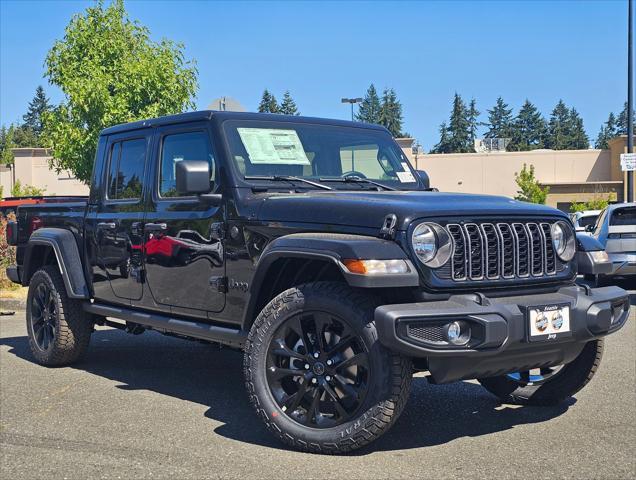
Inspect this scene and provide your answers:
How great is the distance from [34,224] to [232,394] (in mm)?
2772

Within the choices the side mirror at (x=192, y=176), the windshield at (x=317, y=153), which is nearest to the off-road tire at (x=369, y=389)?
the side mirror at (x=192, y=176)

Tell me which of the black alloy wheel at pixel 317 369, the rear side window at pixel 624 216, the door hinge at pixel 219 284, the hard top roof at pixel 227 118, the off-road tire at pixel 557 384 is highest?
the hard top roof at pixel 227 118

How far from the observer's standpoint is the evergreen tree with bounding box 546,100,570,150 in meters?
128

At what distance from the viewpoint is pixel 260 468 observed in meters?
4.27

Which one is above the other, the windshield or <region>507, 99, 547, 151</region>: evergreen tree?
<region>507, 99, 547, 151</region>: evergreen tree

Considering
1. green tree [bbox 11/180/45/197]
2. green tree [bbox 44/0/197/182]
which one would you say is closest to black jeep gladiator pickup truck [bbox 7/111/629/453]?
green tree [bbox 44/0/197/182]

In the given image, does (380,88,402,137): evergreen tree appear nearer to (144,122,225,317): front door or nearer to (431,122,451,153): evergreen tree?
(431,122,451,153): evergreen tree

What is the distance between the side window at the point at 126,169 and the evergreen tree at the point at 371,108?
122260 millimetres

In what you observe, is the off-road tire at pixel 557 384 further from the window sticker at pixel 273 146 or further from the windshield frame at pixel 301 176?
the window sticker at pixel 273 146

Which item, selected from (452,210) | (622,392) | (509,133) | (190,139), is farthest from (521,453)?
(509,133)

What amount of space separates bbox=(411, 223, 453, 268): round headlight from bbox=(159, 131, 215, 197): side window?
175cm

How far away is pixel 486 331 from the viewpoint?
13.4 feet

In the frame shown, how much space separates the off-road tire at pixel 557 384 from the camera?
521 cm

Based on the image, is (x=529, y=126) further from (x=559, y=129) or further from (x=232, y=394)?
(x=232, y=394)
